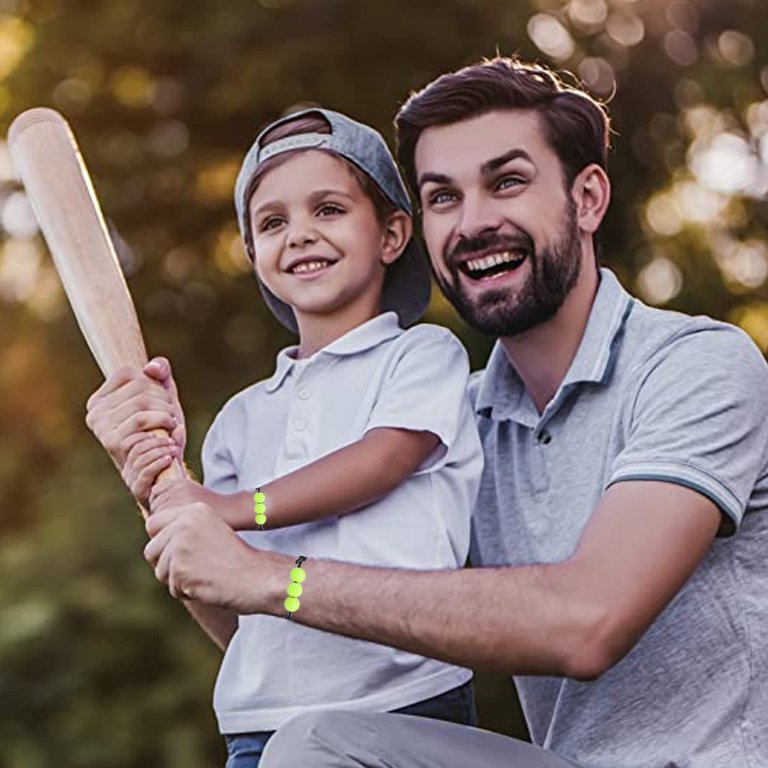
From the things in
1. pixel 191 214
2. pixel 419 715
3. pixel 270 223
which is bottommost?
pixel 419 715

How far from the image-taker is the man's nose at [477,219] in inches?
132

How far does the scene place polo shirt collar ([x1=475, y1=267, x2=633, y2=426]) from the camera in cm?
327

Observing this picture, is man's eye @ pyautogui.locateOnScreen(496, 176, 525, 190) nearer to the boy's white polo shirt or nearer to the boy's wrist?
the boy's white polo shirt

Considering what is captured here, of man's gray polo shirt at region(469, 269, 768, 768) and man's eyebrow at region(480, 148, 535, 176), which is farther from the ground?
man's eyebrow at region(480, 148, 535, 176)

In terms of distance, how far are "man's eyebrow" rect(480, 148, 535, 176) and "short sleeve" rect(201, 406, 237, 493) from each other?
63cm

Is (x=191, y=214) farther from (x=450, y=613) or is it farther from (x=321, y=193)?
(x=450, y=613)

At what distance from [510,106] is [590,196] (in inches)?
9.8

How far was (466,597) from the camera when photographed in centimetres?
278

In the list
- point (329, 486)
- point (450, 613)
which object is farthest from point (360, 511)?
point (450, 613)

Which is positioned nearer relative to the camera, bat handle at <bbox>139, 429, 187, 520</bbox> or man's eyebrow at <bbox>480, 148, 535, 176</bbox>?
bat handle at <bbox>139, 429, 187, 520</bbox>

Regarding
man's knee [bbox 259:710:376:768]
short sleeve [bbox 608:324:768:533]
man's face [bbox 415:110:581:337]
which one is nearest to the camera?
man's knee [bbox 259:710:376:768]

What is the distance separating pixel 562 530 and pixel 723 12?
7569 millimetres

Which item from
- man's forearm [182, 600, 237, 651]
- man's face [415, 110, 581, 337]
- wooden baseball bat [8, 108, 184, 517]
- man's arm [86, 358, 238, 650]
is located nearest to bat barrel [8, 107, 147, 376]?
wooden baseball bat [8, 108, 184, 517]

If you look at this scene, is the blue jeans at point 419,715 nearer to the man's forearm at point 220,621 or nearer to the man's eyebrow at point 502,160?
the man's forearm at point 220,621
